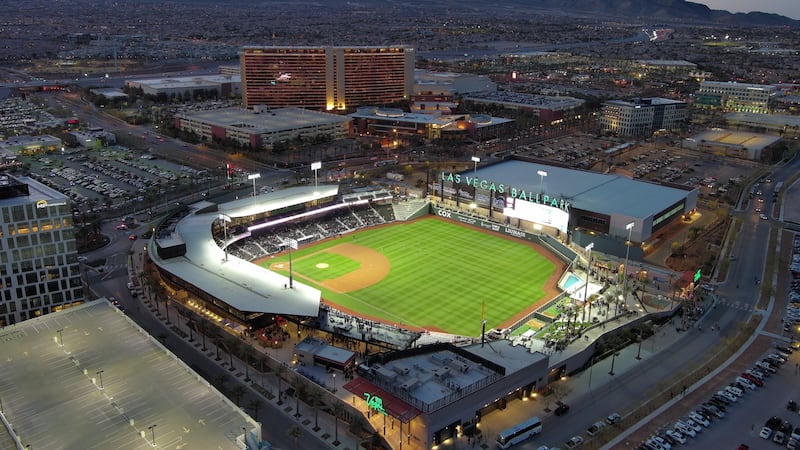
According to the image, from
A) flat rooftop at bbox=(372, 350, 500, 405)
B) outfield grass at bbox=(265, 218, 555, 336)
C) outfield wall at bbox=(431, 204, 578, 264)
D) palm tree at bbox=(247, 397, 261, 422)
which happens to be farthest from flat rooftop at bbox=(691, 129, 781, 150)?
palm tree at bbox=(247, 397, 261, 422)

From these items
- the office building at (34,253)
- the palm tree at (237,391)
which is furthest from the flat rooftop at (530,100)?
the palm tree at (237,391)

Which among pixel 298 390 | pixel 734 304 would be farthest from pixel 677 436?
pixel 734 304

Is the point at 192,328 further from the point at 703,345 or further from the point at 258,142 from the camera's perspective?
the point at 258,142

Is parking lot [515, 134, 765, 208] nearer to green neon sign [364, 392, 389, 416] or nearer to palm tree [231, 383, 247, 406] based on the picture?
green neon sign [364, 392, 389, 416]

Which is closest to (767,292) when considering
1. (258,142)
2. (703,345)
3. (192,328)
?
(703,345)

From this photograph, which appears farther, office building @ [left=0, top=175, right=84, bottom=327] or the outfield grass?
the outfield grass
